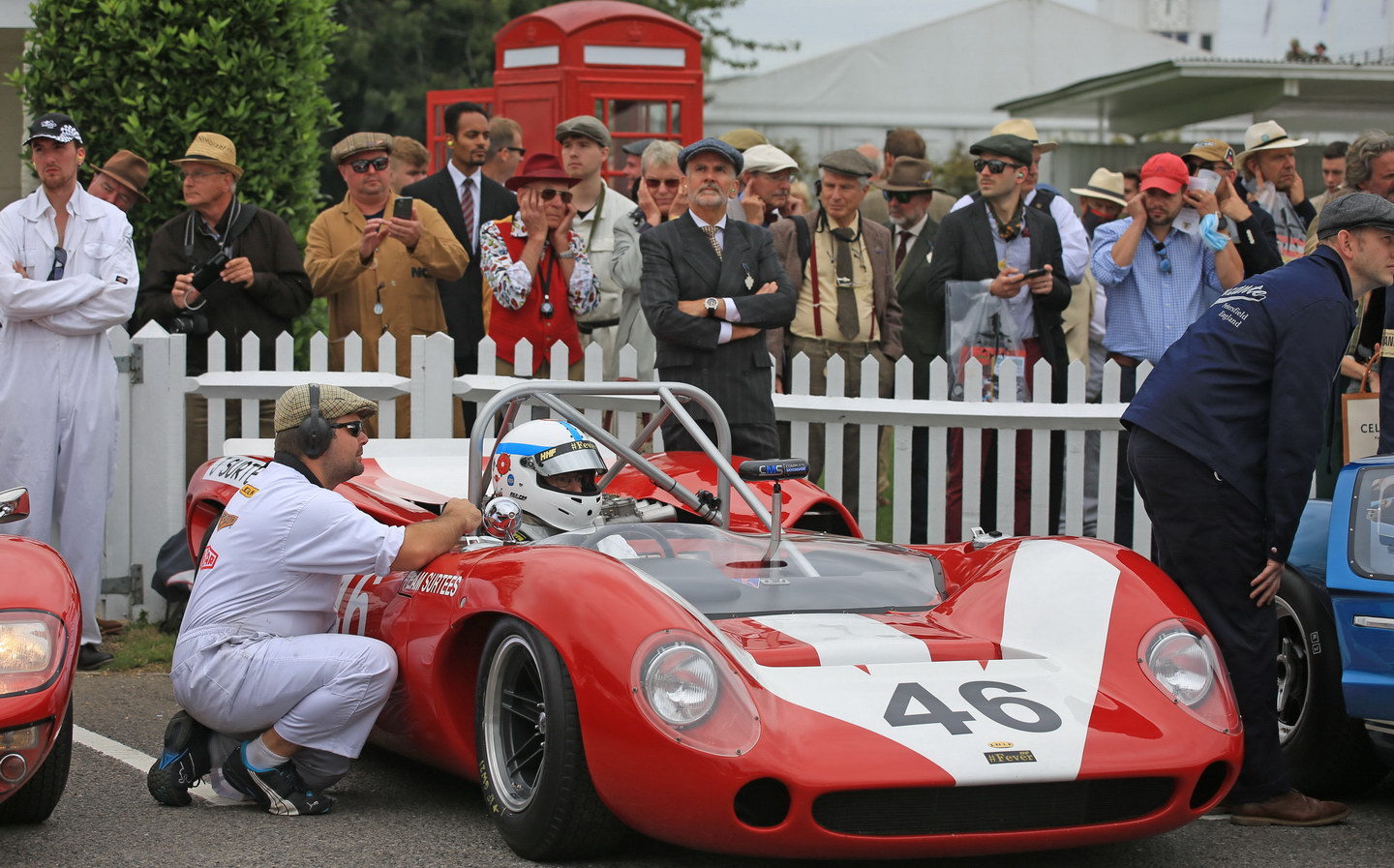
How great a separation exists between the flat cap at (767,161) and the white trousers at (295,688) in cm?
516

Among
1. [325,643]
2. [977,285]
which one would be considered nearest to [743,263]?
[977,285]

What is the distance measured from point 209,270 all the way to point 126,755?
3.24m

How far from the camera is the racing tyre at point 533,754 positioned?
4141 millimetres

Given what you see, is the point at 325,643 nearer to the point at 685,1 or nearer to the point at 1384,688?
the point at 1384,688

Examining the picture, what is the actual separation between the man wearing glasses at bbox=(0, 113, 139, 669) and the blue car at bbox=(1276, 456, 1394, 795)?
4.75 metres

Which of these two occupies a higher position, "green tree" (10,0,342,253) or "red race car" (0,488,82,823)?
"green tree" (10,0,342,253)

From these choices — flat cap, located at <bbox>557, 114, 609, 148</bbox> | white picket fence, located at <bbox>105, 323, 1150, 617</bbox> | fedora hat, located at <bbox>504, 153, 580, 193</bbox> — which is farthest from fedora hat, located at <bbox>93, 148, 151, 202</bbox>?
flat cap, located at <bbox>557, 114, 609, 148</bbox>

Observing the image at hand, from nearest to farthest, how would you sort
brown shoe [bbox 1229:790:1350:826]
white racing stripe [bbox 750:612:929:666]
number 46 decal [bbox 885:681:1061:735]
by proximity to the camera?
number 46 decal [bbox 885:681:1061:735] < white racing stripe [bbox 750:612:929:666] < brown shoe [bbox 1229:790:1350:826]

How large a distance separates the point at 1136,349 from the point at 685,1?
28000 millimetres

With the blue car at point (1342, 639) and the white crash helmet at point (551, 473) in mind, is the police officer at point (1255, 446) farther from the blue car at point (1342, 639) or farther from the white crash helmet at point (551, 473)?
the white crash helmet at point (551, 473)

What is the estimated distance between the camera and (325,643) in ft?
16.1

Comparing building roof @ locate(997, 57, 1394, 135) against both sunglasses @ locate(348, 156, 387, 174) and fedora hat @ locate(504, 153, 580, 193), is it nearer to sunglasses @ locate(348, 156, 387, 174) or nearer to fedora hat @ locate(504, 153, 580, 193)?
fedora hat @ locate(504, 153, 580, 193)

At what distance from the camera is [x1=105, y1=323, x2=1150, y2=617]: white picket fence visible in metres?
7.75

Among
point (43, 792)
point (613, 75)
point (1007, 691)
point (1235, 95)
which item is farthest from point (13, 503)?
point (1235, 95)
